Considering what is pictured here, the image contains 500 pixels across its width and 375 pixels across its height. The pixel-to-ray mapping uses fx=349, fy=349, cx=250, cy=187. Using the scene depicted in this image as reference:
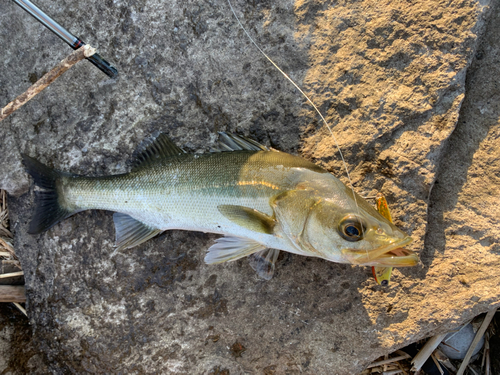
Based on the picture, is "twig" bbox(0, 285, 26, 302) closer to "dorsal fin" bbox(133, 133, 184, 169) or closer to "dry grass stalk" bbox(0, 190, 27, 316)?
"dry grass stalk" bbox(0, 190, 27, 316)

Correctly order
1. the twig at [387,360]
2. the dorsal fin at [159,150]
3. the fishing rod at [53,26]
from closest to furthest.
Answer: the fishing rod at [53,26], the dorsal fin at [159,150], the twig at [387,360]

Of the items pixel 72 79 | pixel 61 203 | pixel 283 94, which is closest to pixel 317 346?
pixel 283 94

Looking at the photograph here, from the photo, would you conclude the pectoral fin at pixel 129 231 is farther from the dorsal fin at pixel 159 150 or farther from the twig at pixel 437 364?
the twig at pixel 437 364

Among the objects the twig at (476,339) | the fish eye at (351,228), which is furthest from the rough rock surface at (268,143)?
the twig at (476,339)

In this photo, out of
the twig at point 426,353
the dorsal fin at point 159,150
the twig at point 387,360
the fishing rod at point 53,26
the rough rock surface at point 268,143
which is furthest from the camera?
the twig at point 387,360

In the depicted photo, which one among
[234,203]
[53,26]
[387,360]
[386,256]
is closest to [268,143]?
[234,203]

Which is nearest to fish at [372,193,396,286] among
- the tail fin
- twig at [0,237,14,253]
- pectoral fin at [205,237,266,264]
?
pectoral fin at [205,237,266,264]
